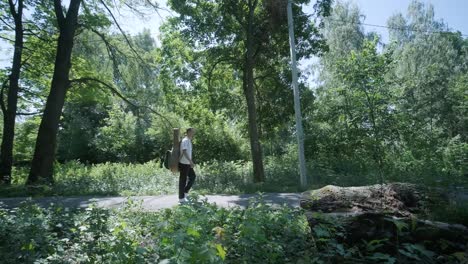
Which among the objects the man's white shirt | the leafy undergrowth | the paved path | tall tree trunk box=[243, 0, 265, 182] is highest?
tall tree trunk box=[243, 0, 265, 182]

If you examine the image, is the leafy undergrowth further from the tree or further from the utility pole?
the tree

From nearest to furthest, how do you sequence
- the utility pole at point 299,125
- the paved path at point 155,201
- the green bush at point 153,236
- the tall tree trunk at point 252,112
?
the green bush at point 153,236 → the paved path at point 155,201 → the utility pole at point 299,125 → the tall tree trunk at point 252,112

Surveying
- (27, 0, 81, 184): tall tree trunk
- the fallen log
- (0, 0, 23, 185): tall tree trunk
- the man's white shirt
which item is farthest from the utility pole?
(0, 0, 23, 185): tall tree trunk

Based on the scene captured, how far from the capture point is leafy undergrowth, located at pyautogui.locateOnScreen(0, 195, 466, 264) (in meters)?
3.96

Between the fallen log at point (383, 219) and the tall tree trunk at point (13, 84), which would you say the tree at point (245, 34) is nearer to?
the tall tree trunk at point (13, 84)

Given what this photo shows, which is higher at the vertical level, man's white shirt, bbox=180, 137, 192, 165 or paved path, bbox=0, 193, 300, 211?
man's white shirt, bbox=180, 137, 192, 165

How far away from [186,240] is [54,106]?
44.7ft

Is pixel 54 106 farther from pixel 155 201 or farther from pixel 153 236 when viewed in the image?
pixel 153 236

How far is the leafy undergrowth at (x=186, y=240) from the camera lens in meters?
3.96

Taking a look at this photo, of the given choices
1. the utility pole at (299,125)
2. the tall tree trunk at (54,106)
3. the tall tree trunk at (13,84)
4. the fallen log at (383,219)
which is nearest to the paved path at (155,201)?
the utility pole at (299,125)

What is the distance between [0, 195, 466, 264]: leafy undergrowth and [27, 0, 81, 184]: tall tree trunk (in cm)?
934

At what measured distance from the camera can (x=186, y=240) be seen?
338cm

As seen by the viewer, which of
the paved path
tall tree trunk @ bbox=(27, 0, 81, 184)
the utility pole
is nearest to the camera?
the paved path

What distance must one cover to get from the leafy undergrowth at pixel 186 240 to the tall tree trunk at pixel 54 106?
368 inches
